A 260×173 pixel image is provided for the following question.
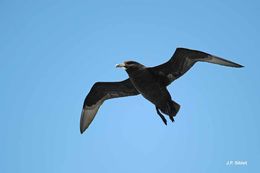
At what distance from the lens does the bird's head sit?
1342cm

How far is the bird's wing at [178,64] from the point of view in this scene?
13648mm

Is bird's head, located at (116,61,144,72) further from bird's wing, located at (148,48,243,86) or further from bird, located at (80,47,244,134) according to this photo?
bird's wing, located at (148,48,243,86)

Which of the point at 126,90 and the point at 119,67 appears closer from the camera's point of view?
the point at 119,67

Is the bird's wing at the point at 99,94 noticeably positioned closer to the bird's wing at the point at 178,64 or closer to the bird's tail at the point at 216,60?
the bird's wing at the point at 178,64

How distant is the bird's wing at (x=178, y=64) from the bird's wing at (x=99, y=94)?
148 cm

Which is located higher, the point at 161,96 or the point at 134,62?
the point at 134,62

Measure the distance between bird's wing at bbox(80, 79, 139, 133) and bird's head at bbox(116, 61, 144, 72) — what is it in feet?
4.50

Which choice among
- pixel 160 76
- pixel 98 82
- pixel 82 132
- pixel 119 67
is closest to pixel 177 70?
pixel 160 76

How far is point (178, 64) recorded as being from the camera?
45.3ft

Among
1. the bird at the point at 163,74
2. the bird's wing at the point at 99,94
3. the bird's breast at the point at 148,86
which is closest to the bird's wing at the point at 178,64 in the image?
the bird at the point at 163,74

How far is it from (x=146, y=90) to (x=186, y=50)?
69.3 inches

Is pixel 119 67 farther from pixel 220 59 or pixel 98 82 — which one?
pixel 220 59

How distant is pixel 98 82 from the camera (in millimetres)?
15211

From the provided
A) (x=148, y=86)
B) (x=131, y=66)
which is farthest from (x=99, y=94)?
(x=148, y=86)
